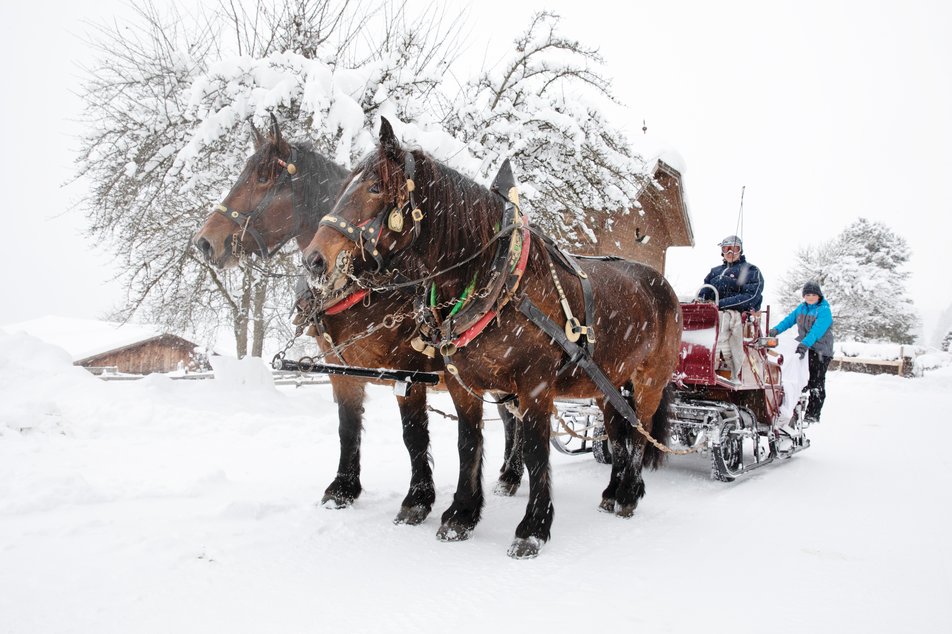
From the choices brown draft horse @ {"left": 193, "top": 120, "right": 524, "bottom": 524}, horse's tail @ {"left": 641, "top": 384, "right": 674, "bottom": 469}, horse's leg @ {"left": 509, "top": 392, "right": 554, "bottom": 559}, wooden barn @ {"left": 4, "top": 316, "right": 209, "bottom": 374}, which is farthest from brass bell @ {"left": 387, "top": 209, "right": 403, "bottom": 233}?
wooden barn @ {"left": 4, "top": 316, "right": 209, "bottom": 374}

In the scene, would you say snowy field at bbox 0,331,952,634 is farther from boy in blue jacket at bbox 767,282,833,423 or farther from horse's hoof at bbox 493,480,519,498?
boy in blue jacket at bbox 767,282,833,423

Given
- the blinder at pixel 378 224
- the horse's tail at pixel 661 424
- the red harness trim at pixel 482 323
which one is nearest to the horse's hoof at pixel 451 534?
the red harness trim at pixel 482 323

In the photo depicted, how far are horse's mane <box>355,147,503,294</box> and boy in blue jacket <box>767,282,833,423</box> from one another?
4.58 meters

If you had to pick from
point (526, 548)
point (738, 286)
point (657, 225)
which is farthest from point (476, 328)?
point (657, 225)

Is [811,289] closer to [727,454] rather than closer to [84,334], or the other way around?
[727,454]

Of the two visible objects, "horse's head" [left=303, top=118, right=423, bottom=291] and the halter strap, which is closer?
"horse's head" [left=303, top=118, right=423, bottom=291]

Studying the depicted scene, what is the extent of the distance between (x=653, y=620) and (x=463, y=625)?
791 millimetres

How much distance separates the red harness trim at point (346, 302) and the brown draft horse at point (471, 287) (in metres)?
0.43

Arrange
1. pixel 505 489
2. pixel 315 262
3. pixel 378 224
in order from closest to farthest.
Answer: pixel 315 262 → pixel 378 224 → pixel 505 489

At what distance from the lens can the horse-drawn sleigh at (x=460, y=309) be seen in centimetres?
308

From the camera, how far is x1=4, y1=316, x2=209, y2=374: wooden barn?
22.4m

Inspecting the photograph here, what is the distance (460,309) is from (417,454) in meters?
1.31

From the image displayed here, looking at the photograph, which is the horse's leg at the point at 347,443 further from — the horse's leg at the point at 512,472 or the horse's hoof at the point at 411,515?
the horse's leg at the point at 512,472

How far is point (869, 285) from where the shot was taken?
35125 millimetres
